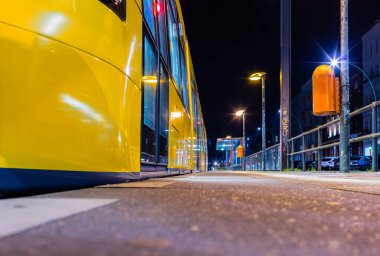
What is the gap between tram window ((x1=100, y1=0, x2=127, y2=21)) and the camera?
12.1ft

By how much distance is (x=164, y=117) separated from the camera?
22.6ft

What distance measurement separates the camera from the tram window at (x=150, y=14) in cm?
511

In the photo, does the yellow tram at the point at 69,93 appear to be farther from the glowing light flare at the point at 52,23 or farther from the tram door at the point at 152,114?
the tram door at the point at 152,114

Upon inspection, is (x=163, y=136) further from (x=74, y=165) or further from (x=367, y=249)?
(x=367, y=249)

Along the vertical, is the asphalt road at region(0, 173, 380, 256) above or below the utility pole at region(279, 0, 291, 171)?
below

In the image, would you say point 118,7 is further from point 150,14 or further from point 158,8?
point 158,8

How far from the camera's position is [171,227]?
51.2 inches

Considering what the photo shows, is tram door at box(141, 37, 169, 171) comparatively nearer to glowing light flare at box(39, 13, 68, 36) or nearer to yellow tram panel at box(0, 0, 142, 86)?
yellow tram panel at box(0, 0, 142, 86)

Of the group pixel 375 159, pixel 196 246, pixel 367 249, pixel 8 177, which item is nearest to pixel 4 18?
pixel 8 177

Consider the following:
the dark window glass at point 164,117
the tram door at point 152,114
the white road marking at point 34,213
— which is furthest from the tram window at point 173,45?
the white road marking at point 34,213

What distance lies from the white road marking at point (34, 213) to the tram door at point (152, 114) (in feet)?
9.17

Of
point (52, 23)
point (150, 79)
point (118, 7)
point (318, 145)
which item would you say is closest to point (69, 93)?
point (52, 23)

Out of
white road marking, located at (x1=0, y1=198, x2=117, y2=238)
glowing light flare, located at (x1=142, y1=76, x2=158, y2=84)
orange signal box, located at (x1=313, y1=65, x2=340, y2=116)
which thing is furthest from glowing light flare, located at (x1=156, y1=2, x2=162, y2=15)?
white road marking, located at (x1=0, y1=198, x2=117, y2=238)

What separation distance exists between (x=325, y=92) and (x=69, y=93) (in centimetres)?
461
